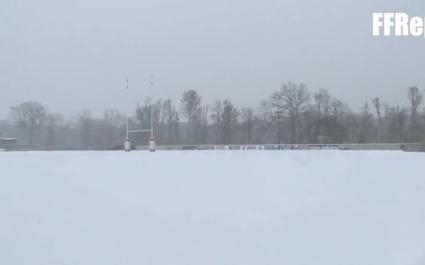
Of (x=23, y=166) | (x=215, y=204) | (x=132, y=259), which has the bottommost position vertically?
(x=132, y=259)

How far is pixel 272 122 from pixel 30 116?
25.5 meters

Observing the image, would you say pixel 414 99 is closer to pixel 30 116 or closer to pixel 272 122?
pixel 272 122

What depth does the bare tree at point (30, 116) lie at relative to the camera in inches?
1609

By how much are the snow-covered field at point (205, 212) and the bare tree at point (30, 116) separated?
95.2 feet

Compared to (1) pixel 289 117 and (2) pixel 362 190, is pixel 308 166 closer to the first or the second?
(2) pixel 362 190

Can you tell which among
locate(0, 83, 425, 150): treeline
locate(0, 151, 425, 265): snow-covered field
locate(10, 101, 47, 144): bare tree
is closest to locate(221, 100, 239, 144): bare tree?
locate(0, 83, 425, 150): treeline

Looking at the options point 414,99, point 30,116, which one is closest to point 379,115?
point 414,99

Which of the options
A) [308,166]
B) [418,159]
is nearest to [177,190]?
[308,166]

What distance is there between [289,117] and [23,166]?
162ft

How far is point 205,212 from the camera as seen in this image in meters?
10.8

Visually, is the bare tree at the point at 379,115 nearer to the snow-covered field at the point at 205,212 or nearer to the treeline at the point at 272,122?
the treeline at the point at 272,122

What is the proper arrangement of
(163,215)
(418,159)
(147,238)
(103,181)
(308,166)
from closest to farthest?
(147,238)
(163,215)
(103,181)
(308,166)
(418,159)

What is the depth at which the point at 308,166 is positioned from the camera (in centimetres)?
1391

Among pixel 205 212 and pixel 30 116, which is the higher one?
pixel 30 116
